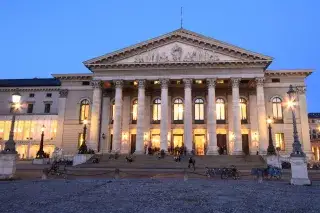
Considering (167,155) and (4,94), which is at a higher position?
(4,94)

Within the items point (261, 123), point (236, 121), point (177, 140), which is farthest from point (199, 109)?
point (261, 123)

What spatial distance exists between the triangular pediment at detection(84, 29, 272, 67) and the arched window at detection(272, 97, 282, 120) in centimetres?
719

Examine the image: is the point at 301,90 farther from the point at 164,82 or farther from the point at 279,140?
the point at 164,82

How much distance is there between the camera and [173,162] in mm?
34250

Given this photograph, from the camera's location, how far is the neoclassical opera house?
4009 centimetres

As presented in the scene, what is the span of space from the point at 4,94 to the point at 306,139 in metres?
53.5

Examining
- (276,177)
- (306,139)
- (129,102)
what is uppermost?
(129,102)

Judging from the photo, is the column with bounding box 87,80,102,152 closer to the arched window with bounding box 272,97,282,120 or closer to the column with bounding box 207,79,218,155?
the column with bounding box 207,79,218,155

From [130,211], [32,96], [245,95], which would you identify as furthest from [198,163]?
[32,96]

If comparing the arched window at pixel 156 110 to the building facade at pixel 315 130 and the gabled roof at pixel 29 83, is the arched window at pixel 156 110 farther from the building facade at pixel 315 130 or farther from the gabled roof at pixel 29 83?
the building facade at pixel 315 130

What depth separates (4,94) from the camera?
5428 cm

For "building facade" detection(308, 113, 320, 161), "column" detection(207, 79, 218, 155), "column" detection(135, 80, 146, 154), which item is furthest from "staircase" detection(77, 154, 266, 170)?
"building facade" detection(308, 113, 320, 161)

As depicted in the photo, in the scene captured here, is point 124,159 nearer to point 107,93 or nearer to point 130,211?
point 107,93

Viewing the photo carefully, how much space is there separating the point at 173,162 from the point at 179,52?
16.5 metres
